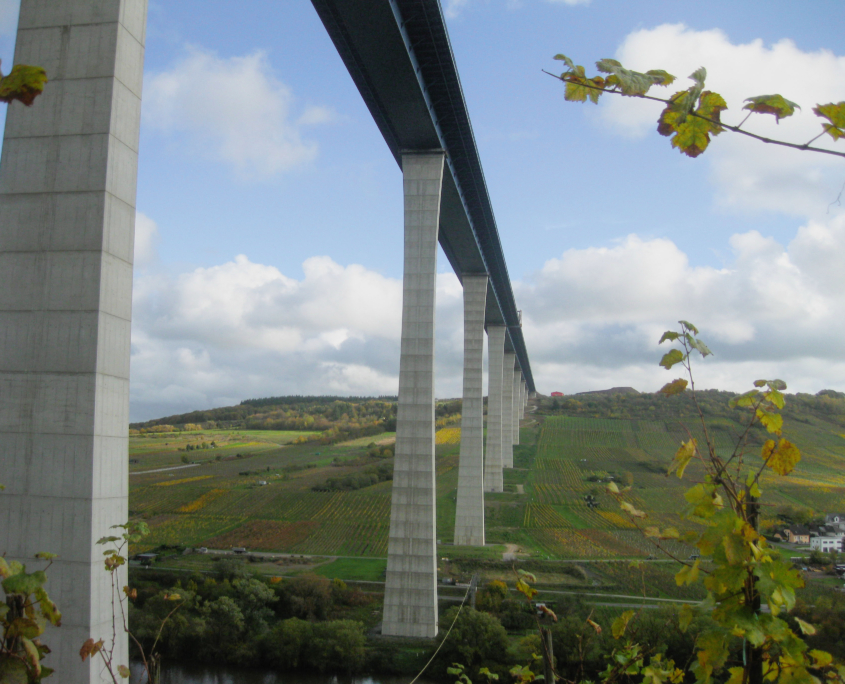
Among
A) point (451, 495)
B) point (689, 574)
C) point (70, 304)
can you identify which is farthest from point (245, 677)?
point (451, 495)

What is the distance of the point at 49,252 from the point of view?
10.0 metres

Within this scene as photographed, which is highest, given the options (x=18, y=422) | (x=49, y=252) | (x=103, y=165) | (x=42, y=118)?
(x=42, y=118)

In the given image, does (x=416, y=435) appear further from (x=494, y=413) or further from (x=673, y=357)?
(x=494, y=413)

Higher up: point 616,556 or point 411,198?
point 411,198

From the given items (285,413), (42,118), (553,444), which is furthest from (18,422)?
(285,413)

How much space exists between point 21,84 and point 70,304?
28.4 feet

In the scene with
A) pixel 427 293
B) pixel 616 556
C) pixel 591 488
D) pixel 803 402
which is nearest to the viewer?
pixel 427 293

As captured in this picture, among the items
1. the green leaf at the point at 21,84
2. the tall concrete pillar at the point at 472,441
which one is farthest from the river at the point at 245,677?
the green leaf at the point at 21,84

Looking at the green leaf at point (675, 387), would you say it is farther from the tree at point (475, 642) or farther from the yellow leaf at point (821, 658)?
the tree at point (475, 642)

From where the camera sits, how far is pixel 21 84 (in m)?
2.23

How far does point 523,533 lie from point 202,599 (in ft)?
82.0

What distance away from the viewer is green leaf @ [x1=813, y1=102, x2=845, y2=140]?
2.27m

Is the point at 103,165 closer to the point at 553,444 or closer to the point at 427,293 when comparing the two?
the point at 427,293

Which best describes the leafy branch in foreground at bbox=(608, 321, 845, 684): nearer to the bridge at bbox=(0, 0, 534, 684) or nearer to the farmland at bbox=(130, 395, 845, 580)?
the bridge at bbox=(0, 0, 534, 684)
